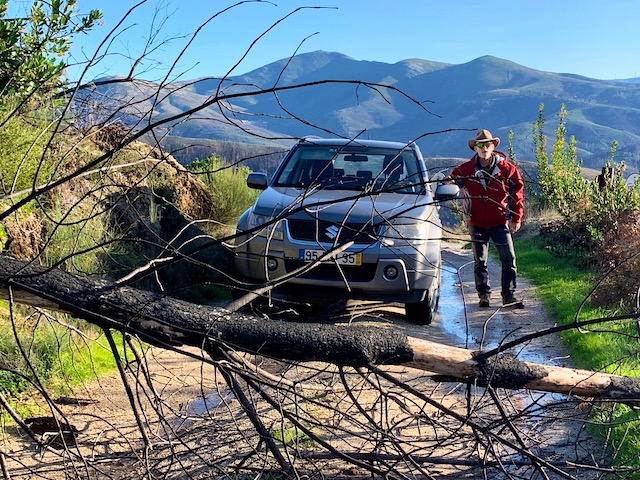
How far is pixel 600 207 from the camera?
13297 mm

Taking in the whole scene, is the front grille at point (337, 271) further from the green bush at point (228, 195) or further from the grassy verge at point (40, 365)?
the green bush at point (228, 195)

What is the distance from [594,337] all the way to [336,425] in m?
3.99

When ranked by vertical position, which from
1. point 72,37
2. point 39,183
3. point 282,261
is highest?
point 72,37

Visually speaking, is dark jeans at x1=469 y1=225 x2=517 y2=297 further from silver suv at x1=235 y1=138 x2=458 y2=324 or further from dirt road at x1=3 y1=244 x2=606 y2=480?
silver suv at x1=235 y1=138 x2=458 y2=324

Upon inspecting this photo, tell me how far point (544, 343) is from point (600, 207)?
6.62 meters

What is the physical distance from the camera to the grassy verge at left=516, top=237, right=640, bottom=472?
13.9 ft

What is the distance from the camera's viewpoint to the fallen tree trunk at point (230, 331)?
2939 mm

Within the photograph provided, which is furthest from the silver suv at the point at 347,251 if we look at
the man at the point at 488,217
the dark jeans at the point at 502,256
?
the dark jeans at the point at 502,256

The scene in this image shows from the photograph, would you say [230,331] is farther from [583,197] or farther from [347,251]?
[583,197]

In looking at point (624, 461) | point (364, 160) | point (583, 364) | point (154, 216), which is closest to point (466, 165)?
point (364, 160)

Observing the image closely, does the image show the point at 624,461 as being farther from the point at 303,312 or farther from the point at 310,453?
the point at 303,312

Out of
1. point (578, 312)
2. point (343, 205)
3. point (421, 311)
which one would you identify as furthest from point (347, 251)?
point (578, 312)

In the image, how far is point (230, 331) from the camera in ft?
10.2

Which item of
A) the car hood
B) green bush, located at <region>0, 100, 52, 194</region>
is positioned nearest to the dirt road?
the car hood
